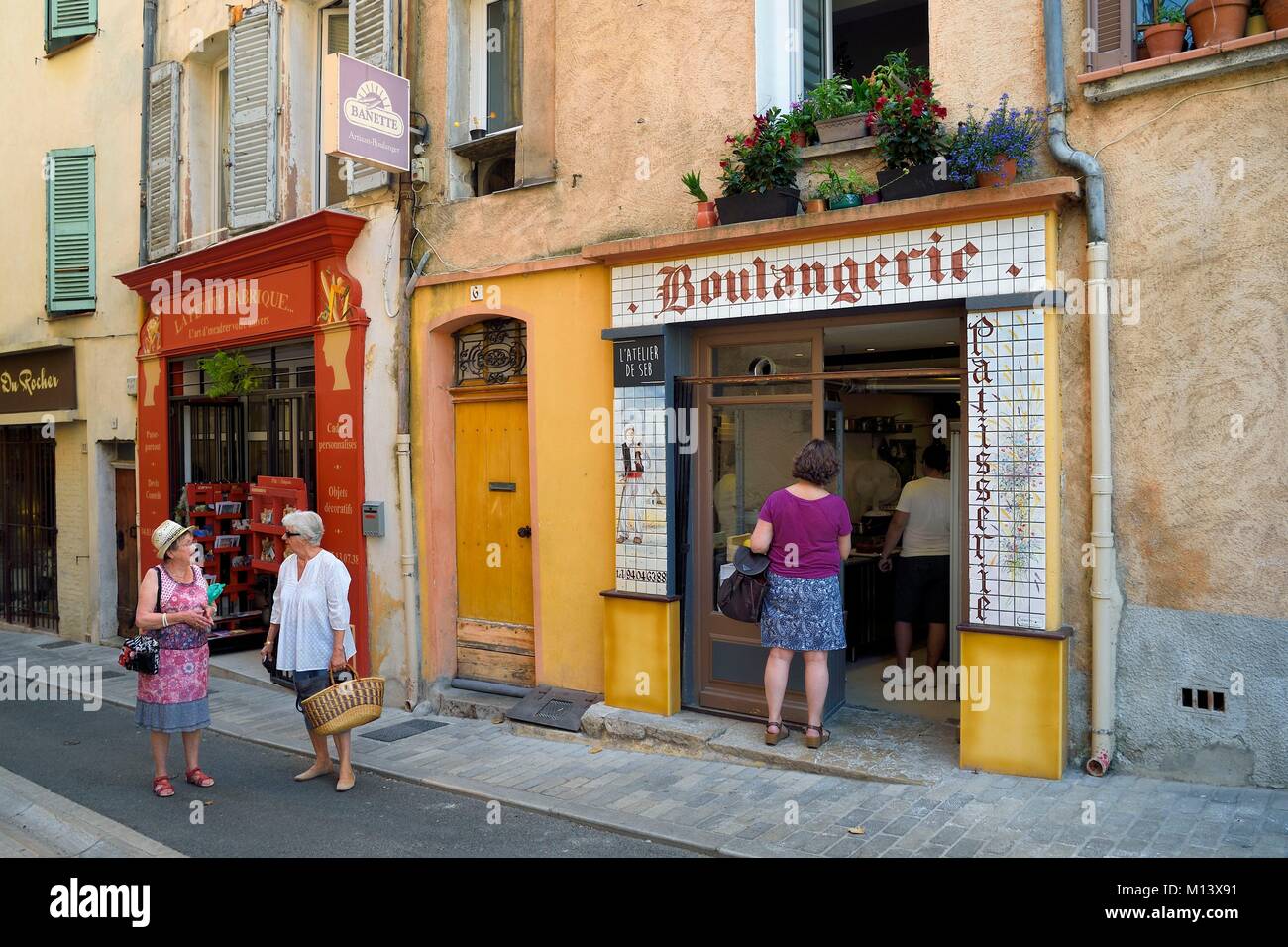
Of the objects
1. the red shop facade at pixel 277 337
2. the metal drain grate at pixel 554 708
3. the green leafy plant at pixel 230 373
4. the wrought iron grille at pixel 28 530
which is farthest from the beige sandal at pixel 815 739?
the wrought iron grille at pixel 28 530

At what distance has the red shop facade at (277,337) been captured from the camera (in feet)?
29.7

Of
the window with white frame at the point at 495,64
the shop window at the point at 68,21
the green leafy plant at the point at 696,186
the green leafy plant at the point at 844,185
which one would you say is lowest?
the green leafy plant at the point at 844,185

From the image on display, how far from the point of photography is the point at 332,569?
20.7 ft

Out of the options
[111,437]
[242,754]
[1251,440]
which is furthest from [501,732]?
[111,437]

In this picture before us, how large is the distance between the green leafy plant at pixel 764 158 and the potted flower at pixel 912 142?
0.61 m

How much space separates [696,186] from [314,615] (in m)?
3.61

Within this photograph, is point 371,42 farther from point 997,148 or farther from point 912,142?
point 997,148

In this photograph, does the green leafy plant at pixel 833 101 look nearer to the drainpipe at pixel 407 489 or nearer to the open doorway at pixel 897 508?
the open doorway at pixel 897 508

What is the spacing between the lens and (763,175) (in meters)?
6.51

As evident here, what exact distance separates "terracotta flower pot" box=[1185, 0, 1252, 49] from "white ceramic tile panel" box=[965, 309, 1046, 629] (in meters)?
1.56

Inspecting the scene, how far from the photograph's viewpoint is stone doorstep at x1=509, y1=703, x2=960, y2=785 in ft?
19.2

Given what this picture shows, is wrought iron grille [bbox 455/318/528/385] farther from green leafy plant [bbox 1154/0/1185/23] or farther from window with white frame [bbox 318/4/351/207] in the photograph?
green leafy plant [bbox 1154/0/1185/23]

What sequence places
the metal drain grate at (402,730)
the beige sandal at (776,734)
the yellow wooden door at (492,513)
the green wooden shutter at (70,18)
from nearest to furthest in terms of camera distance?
the beige sandal at (776,734) < the metal drain grate at (402,730) < the yellow wooden door at (492,513) < the green wooden shutter at (70,18)

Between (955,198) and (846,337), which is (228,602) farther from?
(955,198)
